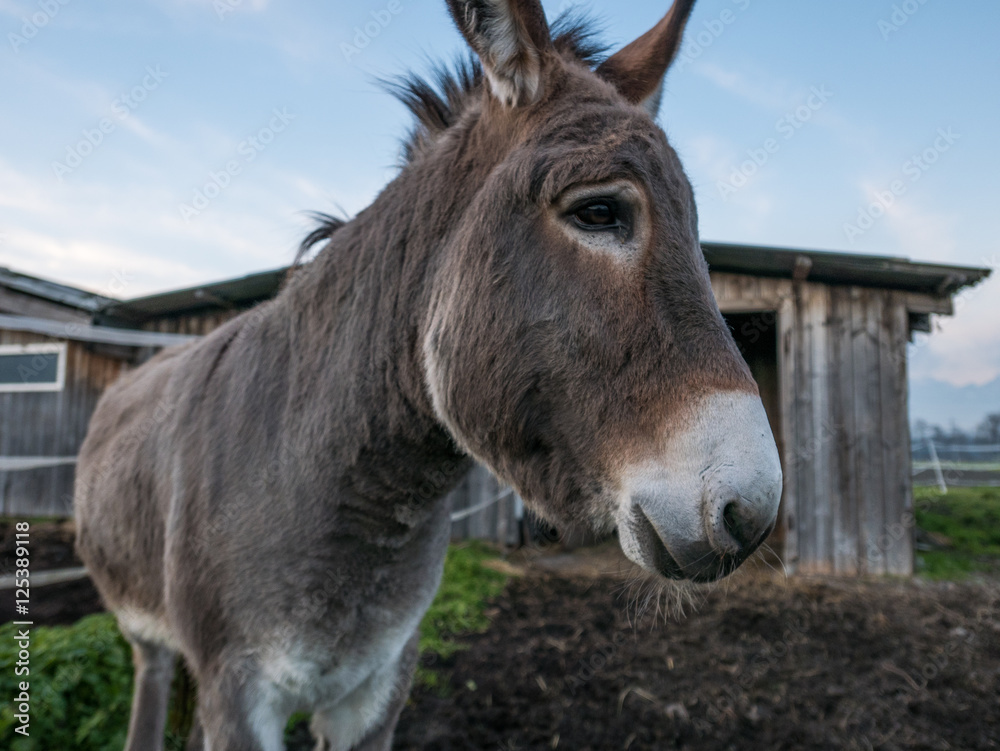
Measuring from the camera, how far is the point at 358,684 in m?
2.08

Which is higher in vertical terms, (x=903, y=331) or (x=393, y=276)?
(x=903, y=331)

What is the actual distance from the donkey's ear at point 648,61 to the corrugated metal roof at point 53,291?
9.38 metres

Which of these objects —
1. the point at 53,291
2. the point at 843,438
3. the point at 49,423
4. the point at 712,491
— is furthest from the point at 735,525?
the point at 49,423

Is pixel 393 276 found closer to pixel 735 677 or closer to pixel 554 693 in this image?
pixel 554 693

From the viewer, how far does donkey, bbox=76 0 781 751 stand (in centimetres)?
124

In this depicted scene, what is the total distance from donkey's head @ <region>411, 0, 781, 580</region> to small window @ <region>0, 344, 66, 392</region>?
33.4 ft

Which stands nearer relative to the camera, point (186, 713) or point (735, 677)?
point (186, 713)

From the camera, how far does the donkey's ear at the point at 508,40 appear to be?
5.03 ft

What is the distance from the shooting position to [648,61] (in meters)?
2.04

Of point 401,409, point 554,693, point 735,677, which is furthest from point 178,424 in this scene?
point 735,677

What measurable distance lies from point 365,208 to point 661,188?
3.73 ft

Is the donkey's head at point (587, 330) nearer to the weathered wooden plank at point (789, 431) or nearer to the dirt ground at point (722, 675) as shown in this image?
the dirt ground at point (722, 675)

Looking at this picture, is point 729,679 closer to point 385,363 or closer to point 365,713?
point 365,713

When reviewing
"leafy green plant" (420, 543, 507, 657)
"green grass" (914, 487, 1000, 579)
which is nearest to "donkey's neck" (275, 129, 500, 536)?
"leafy green plant" (420, 543, 507, 657)
